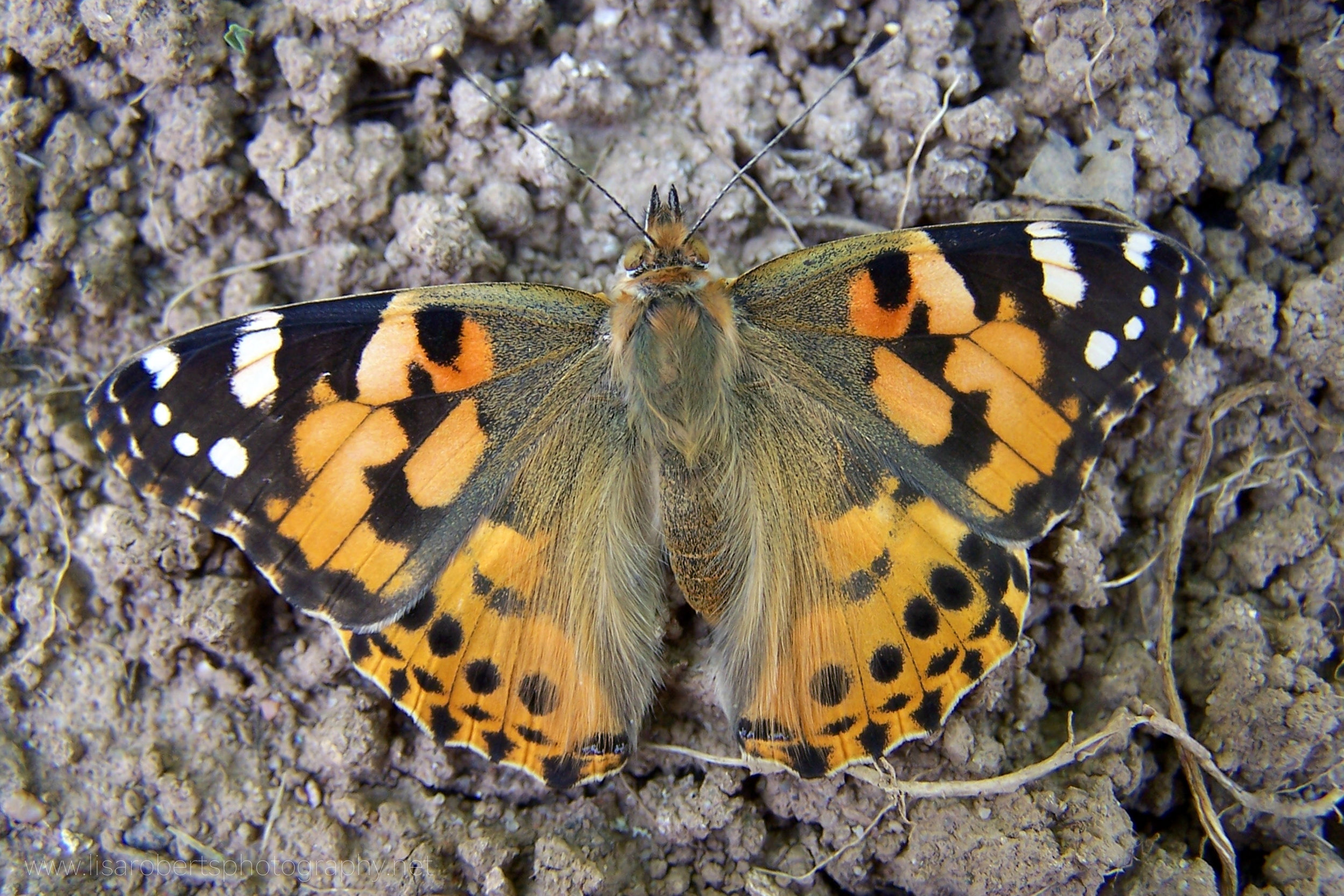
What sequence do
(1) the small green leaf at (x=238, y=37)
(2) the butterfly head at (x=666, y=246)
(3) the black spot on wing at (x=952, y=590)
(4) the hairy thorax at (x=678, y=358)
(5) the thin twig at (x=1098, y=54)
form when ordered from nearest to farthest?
(3) the black spot on wing at (x=952, y=590) → (4) the hairy thorax at (x=678, y=358) → (2) the butterfly head at (x=666, y=246) → (5) the thin twig at (x=1098, y=54) → (1) the small green leaf at (x=238, y=37)

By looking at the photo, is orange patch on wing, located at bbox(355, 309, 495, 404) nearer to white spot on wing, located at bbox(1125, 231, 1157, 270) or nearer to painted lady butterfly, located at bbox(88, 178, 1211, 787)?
painted lady butterfly, located at bbox(88, 178, 1211, 787)

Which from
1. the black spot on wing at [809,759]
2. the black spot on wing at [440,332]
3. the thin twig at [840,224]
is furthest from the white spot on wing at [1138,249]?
the black spot on wing at [440,332]

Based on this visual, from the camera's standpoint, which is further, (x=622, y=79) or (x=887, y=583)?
(x=622, y=79)

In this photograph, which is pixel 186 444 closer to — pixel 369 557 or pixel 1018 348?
pixel 369 557

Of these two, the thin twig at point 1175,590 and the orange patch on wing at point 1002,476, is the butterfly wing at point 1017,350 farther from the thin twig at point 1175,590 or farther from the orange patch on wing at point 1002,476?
the thin twig at point 1175,590

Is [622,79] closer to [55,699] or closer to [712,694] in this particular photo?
[712,694]

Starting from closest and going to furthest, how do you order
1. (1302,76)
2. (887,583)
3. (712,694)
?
(887,583) → (712,694) → (1302,76)

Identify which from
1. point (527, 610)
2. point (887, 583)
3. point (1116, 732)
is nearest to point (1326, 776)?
point (1116, 732)
